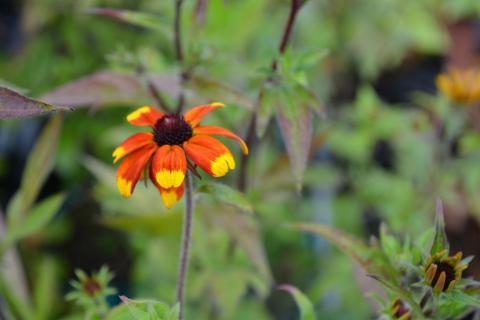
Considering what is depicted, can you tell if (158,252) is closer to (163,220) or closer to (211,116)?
(163,220)

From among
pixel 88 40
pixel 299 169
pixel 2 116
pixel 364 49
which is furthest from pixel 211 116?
pixel 364 49

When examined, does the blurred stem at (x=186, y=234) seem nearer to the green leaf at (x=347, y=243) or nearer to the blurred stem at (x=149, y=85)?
the green leaf at (x=347, y=243)

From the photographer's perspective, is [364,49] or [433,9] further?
[433,9]

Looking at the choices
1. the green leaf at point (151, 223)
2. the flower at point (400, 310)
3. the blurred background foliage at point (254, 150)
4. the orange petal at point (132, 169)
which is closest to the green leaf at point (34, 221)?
the blurred background foliage at point (254, 150)

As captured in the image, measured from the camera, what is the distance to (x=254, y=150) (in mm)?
1146

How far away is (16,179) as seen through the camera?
Answer: 1.58m

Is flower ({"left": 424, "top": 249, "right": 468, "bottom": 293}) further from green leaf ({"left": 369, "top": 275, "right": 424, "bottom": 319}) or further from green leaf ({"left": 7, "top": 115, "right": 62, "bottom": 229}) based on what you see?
green leaf ({"left": 7, "top": 115, "right": 62, "bottom": 229})

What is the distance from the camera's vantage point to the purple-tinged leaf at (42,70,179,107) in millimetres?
801

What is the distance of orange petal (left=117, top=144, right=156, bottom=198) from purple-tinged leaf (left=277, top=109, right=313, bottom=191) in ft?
0.55

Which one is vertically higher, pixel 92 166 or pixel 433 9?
pixel 433 9

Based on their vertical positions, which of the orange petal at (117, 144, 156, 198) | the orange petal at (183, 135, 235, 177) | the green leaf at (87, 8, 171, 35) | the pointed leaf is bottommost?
the pointed leaf

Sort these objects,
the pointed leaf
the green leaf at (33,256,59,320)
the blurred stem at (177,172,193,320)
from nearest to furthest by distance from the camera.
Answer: the blurred stem at (177,172,193,320), the pointed leaf, the green leaf at (33,256,59,320)

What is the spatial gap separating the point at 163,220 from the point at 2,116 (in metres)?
0.52

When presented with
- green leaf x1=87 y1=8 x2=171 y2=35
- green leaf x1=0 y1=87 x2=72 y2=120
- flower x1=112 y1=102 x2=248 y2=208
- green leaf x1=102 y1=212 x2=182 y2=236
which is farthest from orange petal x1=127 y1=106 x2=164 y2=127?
green leaf x1=102 y1=212 x2=182 y2=236
